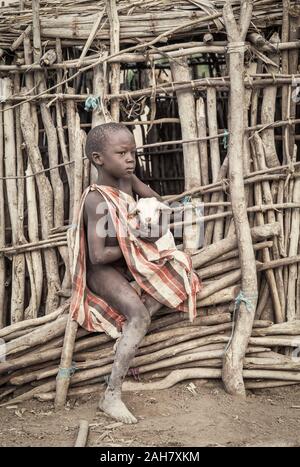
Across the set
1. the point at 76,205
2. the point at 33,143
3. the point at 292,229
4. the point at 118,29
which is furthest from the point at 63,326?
the point at 118,29

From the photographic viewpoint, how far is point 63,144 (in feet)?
13.3

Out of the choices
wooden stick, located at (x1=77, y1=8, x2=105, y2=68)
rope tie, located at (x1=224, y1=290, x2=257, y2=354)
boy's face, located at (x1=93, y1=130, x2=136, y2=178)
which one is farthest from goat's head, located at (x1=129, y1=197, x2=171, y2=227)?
wooden stick, located at (x1=77, y1=8, x2=105, y2=68)

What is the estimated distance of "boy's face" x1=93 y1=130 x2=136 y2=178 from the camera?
134 inches

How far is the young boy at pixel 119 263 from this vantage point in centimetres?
329

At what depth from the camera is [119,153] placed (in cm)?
340

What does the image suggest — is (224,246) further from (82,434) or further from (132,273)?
(82,434)

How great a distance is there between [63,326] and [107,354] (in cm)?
32

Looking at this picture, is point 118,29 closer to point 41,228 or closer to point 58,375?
point 41,228

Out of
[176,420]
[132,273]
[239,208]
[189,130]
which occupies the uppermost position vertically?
[189,130]

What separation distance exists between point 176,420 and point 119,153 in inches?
59.6

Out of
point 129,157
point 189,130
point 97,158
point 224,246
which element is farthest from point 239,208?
point 97,158

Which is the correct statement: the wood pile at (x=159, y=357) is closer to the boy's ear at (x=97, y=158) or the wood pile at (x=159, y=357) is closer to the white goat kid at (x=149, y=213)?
the white goat kid at (x=149, y=213)

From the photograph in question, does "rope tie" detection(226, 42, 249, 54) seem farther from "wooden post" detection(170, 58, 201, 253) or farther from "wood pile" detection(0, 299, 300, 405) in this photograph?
"wood pile" detection(0, 299, 300, 405)

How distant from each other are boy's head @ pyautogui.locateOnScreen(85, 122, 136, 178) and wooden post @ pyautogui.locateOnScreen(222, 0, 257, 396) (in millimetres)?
712
